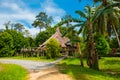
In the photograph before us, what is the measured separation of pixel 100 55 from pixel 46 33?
2502 cm

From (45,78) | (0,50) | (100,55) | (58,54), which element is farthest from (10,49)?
(45,78)

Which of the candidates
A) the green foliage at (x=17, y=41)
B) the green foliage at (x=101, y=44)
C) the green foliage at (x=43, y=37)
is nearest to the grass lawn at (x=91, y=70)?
the green foliage at (x=101, y=44)

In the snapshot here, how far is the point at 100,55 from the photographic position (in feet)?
136

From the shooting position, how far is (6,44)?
50625 mm

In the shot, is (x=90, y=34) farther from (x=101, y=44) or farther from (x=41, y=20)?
(x=41, y=20)

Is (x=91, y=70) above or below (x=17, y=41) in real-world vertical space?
below

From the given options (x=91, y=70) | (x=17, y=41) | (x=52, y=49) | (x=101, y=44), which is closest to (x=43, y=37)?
(x=17, y=41)

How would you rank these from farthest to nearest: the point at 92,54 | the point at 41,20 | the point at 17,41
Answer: the point at 41,20 → the point at 17,41 → the point at 92,54

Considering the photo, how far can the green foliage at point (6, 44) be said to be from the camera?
5009 centimetres

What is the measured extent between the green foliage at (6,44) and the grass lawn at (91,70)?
17456mm

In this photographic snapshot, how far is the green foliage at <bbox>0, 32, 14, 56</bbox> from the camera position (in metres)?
50.1

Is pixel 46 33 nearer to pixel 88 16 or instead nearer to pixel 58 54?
pixel 58 54

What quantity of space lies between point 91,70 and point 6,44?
29.3 meters

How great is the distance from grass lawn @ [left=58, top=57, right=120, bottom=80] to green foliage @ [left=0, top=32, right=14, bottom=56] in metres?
17.5
